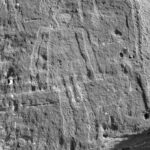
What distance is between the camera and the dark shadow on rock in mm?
1843

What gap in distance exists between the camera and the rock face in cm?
179

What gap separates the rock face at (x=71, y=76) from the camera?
1792mm

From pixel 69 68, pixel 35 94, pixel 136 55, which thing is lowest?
pixel 35 94

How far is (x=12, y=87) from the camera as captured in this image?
5.92ft

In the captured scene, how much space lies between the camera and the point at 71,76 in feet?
5.97

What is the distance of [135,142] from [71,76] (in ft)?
2.23

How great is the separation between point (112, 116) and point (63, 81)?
434mm

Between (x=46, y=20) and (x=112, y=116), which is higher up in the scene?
(x=46, y=20)

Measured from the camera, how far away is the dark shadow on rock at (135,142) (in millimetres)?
1843

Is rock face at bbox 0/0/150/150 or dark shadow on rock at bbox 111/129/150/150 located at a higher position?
rock face at bbox 0/0/150/150

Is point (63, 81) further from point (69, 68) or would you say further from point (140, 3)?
point (140, 3)

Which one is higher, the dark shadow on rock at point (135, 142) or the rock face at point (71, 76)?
the rock face at point (71, 76)

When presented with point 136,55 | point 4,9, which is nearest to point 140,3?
point 136,55

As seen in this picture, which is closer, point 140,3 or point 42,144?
point 42,144
